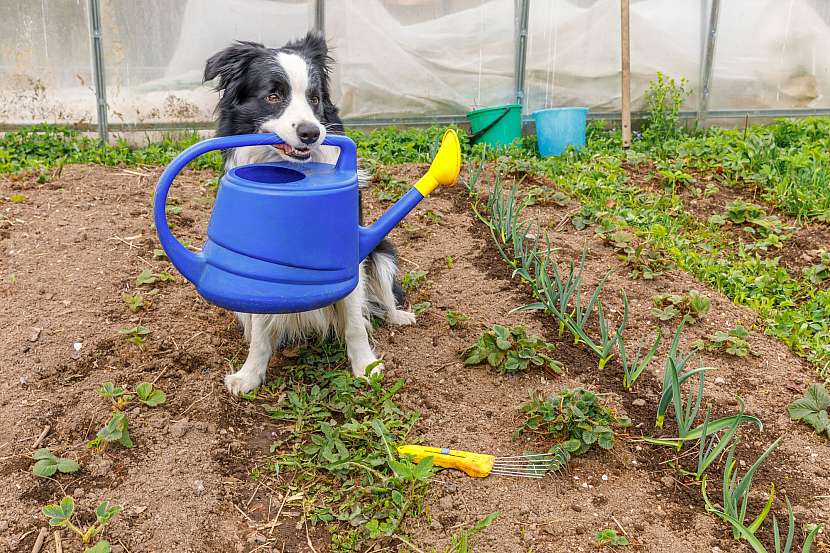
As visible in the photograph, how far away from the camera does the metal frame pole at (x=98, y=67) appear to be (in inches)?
245

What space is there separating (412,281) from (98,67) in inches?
169

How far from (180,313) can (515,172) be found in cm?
269

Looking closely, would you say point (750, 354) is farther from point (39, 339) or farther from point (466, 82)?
point (466, 82)

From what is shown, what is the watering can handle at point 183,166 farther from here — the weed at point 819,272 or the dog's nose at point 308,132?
the weed at point 819,272

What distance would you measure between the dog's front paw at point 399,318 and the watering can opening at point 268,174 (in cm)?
112

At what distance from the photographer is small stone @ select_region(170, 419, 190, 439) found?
7.81 feet

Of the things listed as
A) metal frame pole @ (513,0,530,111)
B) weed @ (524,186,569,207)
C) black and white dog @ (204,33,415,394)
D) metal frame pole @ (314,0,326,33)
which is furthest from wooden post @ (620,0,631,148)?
black and white dog @ (204,33,415,394)

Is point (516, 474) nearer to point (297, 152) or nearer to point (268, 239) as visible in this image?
point (268, 239)

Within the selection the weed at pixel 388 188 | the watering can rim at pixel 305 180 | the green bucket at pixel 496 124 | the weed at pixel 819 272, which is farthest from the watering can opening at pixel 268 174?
the green bucket at pixel 496 124

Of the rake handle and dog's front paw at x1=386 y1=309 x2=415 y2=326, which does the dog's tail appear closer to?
dog's front paw at x1=386 y1=309 x2=415 y2=326

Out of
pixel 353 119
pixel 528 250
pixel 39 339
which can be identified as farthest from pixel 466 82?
pixel 39 339

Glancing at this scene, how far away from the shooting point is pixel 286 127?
2455 mm

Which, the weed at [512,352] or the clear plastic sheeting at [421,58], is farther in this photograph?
the clear plastic sheeting at [421,58]

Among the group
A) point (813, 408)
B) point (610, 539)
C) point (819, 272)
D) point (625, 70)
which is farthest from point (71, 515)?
point (625, 70)
